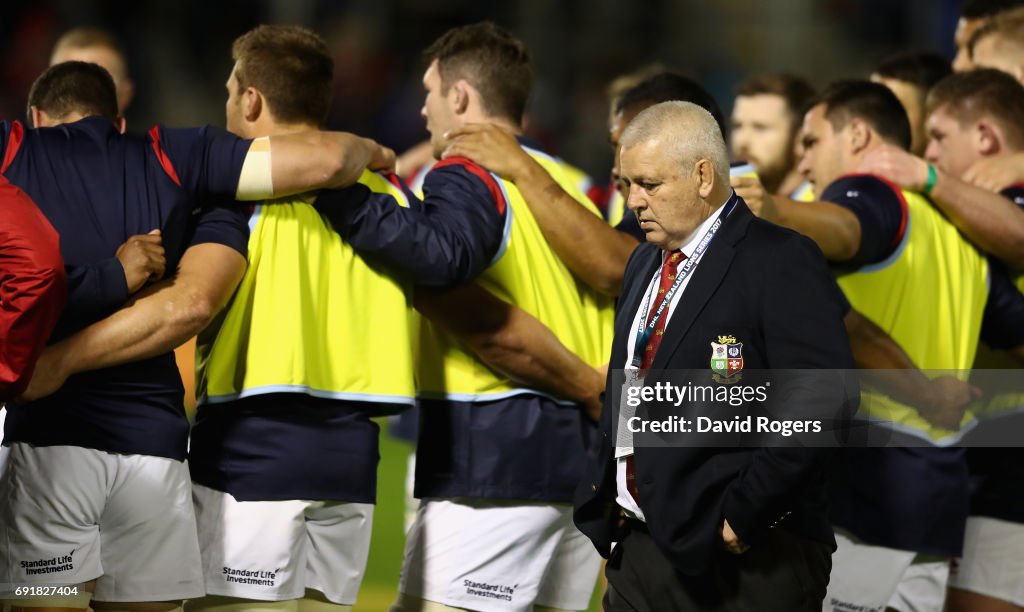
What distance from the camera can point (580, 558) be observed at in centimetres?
520

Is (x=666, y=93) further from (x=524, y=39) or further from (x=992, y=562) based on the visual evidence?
(x=524, y=39)

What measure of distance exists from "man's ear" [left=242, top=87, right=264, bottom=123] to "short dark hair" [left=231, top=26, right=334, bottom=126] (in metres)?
0.02

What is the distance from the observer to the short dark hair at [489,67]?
16.9 feet

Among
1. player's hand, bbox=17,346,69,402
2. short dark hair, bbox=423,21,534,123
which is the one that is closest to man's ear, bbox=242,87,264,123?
short dark hair, bbox=423,21,534,123

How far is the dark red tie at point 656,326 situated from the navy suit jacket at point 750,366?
7 centimetres

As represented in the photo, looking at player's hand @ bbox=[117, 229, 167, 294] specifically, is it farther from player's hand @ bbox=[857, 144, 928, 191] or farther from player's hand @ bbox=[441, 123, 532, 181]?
player's hand @ bbox=[857, 144, 928, 191]

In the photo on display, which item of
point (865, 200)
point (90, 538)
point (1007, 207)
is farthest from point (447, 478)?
point (1007, 207)

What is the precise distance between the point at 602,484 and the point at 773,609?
2.00ft

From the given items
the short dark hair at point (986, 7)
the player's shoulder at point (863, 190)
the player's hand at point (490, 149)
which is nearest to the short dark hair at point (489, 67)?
the player's hand at point (490, 149)

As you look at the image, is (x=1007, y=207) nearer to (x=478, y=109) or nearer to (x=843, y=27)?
(x=478, y=109)

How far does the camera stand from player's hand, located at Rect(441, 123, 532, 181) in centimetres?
487

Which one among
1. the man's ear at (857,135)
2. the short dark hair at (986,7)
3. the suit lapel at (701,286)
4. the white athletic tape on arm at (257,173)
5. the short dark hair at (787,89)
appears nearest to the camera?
the suit lapel at (701,286)

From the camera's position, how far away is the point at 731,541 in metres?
3.67

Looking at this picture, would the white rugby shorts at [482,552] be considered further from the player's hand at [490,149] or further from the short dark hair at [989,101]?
the short dark hair at [989,101]
